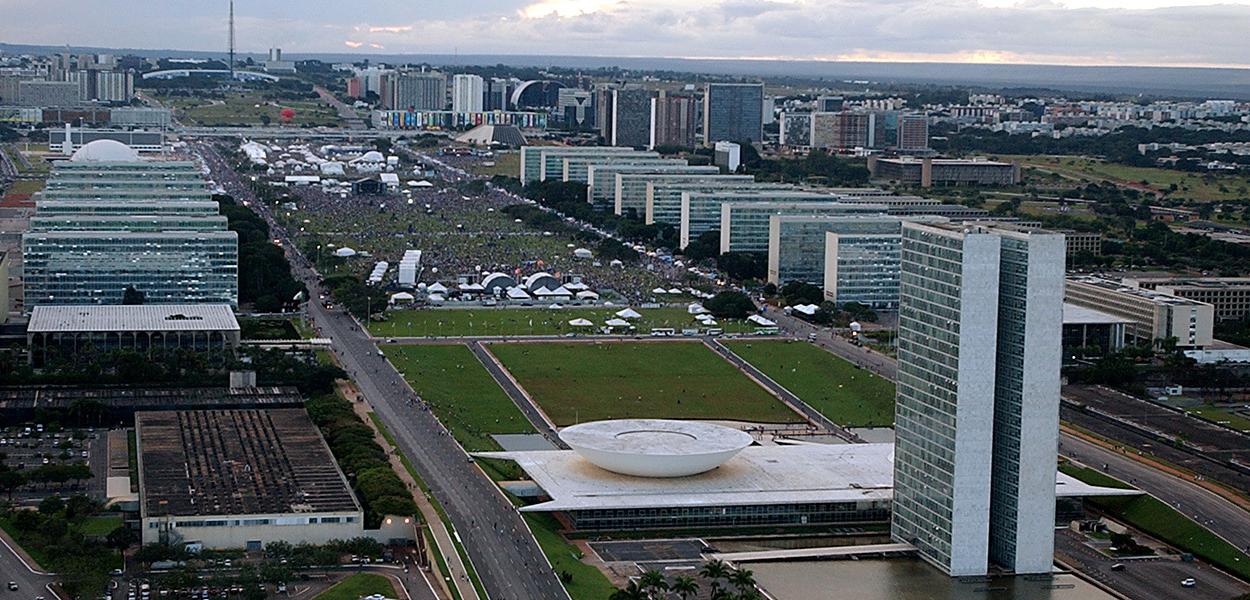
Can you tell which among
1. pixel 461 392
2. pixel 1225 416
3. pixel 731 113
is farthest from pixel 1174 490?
pixel 731 113

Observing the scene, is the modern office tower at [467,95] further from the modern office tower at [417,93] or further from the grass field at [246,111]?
the grass field at [246,111]

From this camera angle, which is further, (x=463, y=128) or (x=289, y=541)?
(x=463, y=128)

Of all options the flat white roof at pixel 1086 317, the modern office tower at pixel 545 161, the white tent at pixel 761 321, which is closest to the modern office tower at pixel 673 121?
the modern office tower at pixel 545 161

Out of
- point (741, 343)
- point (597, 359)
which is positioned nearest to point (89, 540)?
point (597, 359)

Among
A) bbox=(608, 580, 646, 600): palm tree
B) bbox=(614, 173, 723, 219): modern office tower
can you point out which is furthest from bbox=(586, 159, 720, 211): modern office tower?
bbox=(608, 580, 646, 600): palm tree

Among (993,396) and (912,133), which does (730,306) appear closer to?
(993,396)

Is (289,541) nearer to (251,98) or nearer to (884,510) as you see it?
(884,510)

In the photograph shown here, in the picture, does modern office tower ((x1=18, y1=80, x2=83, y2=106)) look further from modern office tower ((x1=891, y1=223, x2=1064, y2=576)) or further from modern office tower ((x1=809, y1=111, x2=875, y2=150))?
modern office tower ((x1=891, y1=223, x2=1064, y2=576))
